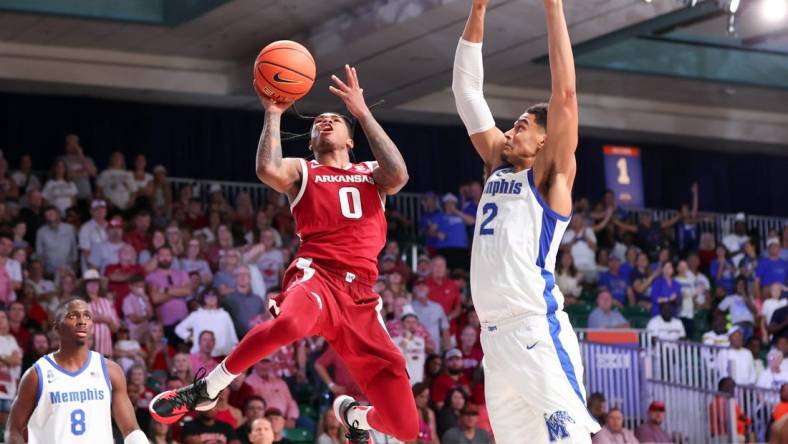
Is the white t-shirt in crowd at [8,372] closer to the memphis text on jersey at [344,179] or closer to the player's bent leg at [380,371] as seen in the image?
the player's bent leg at [380,371]

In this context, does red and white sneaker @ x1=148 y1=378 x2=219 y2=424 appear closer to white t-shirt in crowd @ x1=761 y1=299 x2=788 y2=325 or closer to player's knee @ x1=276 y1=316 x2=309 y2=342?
player's knee @ x1=276 y1=316 x2=309 y2=342

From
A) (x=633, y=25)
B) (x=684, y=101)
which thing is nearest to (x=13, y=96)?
(x=633, y=25)

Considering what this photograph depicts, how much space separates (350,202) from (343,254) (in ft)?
1.01

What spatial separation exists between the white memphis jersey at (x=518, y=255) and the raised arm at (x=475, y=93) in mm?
386

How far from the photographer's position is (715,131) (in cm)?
2348

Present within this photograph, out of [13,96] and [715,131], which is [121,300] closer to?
[13,96]

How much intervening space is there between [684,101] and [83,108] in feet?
34.8

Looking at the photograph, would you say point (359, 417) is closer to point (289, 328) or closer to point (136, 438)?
point (289, 328)

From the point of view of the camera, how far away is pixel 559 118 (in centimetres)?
604

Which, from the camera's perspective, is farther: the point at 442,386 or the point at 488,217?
the point at 442,386

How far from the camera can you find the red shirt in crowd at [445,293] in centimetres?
1628

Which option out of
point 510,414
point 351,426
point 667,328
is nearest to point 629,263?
point 667,328

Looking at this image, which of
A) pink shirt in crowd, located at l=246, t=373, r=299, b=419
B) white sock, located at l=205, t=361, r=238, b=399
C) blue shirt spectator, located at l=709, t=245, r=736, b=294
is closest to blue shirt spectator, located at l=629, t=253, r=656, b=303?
blue shirt spectator, located at l=709, t=245, r=736, b=294

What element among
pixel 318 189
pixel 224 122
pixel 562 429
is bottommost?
pixel 562 429
